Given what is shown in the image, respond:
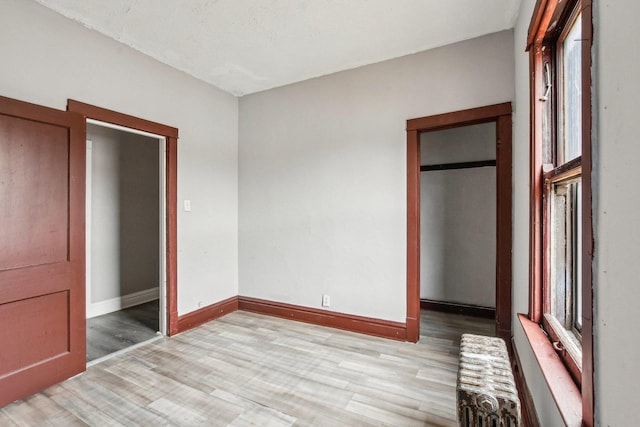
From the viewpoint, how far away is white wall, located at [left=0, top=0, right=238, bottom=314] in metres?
2.15

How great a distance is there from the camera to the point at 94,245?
3.84 m

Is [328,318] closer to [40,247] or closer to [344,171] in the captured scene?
[344,171]

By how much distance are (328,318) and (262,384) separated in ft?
3.97

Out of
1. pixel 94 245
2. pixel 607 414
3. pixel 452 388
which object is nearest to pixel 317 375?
pixel 452 388

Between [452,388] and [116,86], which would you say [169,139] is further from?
[452,388]

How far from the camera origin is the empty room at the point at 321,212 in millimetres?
1271

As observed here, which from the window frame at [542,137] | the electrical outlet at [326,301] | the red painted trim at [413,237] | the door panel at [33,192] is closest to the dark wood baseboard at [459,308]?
the red painted trim at [413,237]

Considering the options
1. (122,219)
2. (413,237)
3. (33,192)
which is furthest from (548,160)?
(122,219)

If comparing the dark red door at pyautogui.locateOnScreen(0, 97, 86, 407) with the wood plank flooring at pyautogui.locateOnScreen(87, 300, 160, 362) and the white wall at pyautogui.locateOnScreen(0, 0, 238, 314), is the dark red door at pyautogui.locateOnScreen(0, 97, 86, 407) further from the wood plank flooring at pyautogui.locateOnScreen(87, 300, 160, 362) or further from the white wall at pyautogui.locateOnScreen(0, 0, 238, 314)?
the wood plank flooring at pyautogui.locateOnScreen(87, 300, 160, 362)

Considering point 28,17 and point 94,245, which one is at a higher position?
point 28,17

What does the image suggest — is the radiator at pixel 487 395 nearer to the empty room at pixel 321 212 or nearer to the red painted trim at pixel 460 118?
the empty room at pixel 321 212

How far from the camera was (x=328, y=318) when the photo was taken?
3.36 meters

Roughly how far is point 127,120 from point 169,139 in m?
0.44

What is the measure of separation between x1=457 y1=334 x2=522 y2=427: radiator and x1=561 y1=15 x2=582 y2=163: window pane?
105 centimetres
